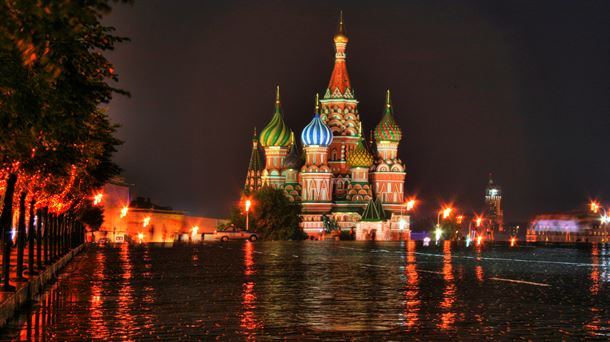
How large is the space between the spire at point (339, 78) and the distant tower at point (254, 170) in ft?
67.8

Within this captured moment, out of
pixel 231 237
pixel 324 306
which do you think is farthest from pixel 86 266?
pixel 231 237

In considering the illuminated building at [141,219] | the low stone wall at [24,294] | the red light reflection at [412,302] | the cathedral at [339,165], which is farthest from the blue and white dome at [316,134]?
the red light reflection at [412,302]

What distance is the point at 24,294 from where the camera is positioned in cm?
2039

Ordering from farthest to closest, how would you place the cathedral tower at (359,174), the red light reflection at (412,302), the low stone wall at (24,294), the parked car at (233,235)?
1. the cathedral tower at (359,174)
2. the parked car at (233,235)
3. the low stone wall at (24,294)
4. the red light reflection at (412,302)

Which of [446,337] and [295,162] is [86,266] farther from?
[295,162]

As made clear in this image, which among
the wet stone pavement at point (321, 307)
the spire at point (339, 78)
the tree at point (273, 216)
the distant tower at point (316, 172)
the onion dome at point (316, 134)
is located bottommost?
the wet stone pavement at point (321, 307)

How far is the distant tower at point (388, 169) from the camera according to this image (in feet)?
539

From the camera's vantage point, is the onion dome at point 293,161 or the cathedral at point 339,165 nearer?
the cathedral at point 339,165

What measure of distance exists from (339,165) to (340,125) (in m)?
5.72

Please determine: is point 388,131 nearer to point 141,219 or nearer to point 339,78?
point 339,78

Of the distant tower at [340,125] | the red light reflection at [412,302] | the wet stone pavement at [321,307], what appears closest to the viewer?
the wet stone pavement at [321,307]

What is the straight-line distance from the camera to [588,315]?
17.0 metres

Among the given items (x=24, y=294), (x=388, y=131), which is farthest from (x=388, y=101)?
(x=24, y=294)

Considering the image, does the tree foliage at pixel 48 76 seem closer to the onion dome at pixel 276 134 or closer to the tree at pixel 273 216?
the tree at pixel 273 216
